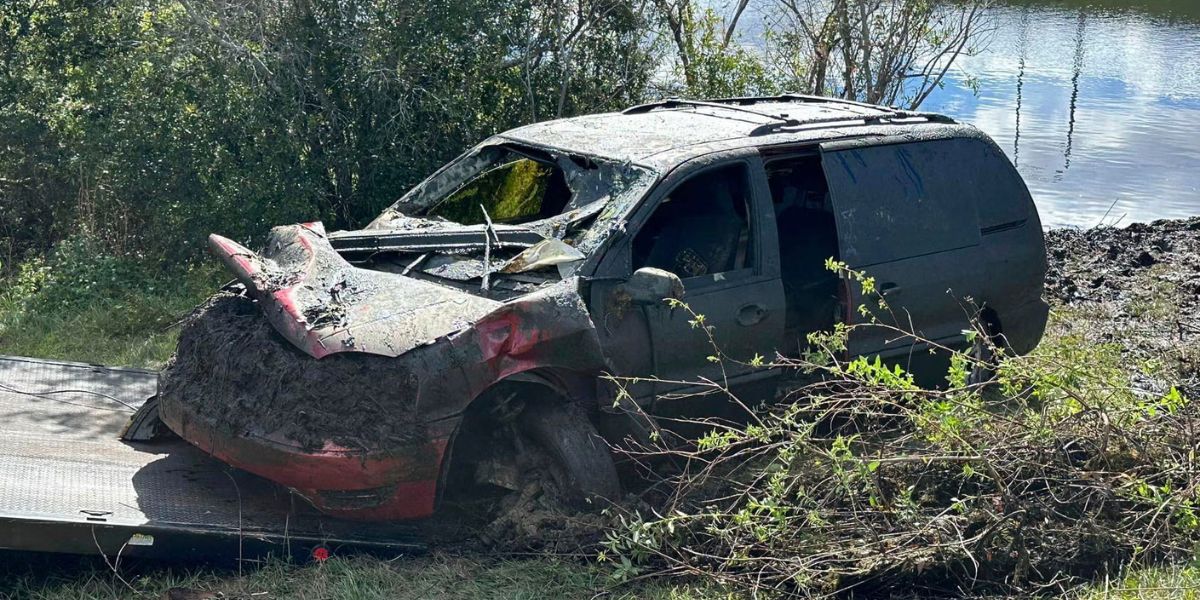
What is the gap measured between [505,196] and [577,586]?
240 cm

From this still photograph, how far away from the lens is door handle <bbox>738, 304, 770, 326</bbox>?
5.60 metres

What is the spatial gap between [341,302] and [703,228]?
1.90m

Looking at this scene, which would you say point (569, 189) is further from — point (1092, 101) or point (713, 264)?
point (1092, 101)

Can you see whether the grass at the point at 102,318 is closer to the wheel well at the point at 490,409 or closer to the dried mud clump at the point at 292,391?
the dried mud clump at the point at 292,391

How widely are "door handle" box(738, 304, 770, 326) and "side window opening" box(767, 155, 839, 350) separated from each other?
53 cm

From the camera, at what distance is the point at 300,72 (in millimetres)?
8914

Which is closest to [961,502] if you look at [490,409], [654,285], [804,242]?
[654,285]

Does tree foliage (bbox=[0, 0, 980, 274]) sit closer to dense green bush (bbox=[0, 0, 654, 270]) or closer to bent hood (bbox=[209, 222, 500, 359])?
dense green bush (bbox=[0, 0, 654, 270])

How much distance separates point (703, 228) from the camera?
5898mm

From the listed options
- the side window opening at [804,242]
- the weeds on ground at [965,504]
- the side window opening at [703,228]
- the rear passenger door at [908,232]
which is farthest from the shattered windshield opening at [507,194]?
the weeds on ground at [965,504]

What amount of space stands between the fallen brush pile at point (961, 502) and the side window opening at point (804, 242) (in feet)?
3.91

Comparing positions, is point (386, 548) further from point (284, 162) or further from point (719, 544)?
point (284, 162)

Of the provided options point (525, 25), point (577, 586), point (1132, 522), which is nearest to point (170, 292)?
point (525, 25)

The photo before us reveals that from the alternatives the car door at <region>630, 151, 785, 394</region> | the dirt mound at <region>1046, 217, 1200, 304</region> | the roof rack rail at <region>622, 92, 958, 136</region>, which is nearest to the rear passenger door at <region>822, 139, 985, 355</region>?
the roof rack rail at <region>622, 92, 958, 136</region>
